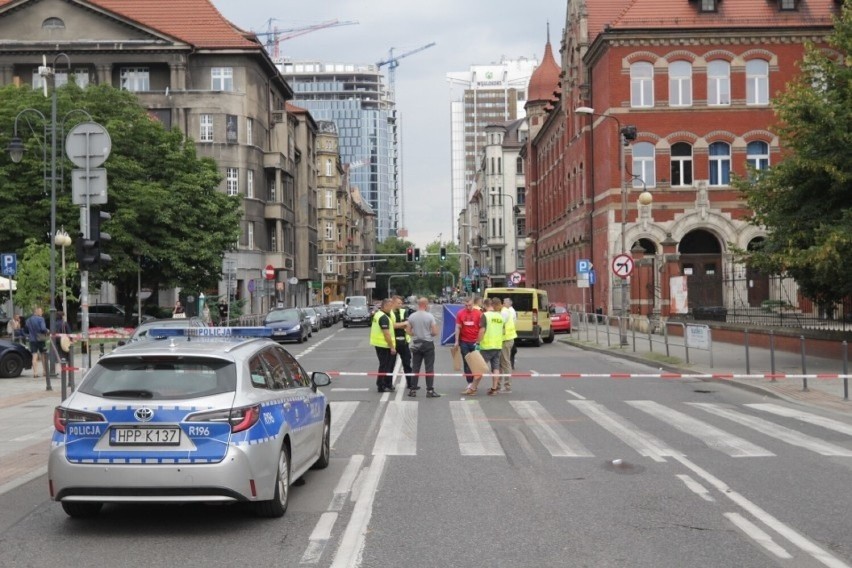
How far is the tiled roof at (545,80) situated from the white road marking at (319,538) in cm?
8646

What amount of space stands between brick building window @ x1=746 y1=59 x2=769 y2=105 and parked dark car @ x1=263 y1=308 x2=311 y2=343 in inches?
935

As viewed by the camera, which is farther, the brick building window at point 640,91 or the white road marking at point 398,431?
the brick building window at point 640,91

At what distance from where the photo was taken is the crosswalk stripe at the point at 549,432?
1134 centimetres

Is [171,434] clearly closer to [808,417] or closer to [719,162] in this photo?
[808,417]

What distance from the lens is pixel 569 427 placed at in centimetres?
1345

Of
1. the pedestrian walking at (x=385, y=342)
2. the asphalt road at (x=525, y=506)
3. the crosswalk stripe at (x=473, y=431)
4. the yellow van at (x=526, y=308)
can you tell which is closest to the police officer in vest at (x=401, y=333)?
the pedestrian walking at (x=385, y=342)

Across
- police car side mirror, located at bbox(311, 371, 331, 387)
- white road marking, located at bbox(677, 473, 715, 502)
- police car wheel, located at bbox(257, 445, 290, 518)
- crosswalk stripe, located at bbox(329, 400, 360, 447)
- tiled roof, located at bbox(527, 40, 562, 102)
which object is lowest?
white road marking, located at bbox(677, 473, 715, 502)

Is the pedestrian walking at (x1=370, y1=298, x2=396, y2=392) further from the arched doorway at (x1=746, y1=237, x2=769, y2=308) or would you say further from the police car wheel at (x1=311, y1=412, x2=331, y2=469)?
the arched doorway at (x1=746, y1=237, x2=769, y2=308)

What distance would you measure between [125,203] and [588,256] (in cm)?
2431

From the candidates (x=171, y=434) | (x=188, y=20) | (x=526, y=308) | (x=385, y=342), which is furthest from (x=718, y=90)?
(x=171, y=434)

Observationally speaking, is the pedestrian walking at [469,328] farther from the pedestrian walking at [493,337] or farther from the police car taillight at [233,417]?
the police car taillight at [233,417]

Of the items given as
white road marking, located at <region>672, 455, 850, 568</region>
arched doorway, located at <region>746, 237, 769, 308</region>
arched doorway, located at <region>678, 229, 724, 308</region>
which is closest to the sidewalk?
arched doorway, located at <region>746, 237, 769, 308</region>

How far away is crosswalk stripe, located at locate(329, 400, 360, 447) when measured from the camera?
1319cm

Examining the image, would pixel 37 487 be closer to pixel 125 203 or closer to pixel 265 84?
pixel 125 203
